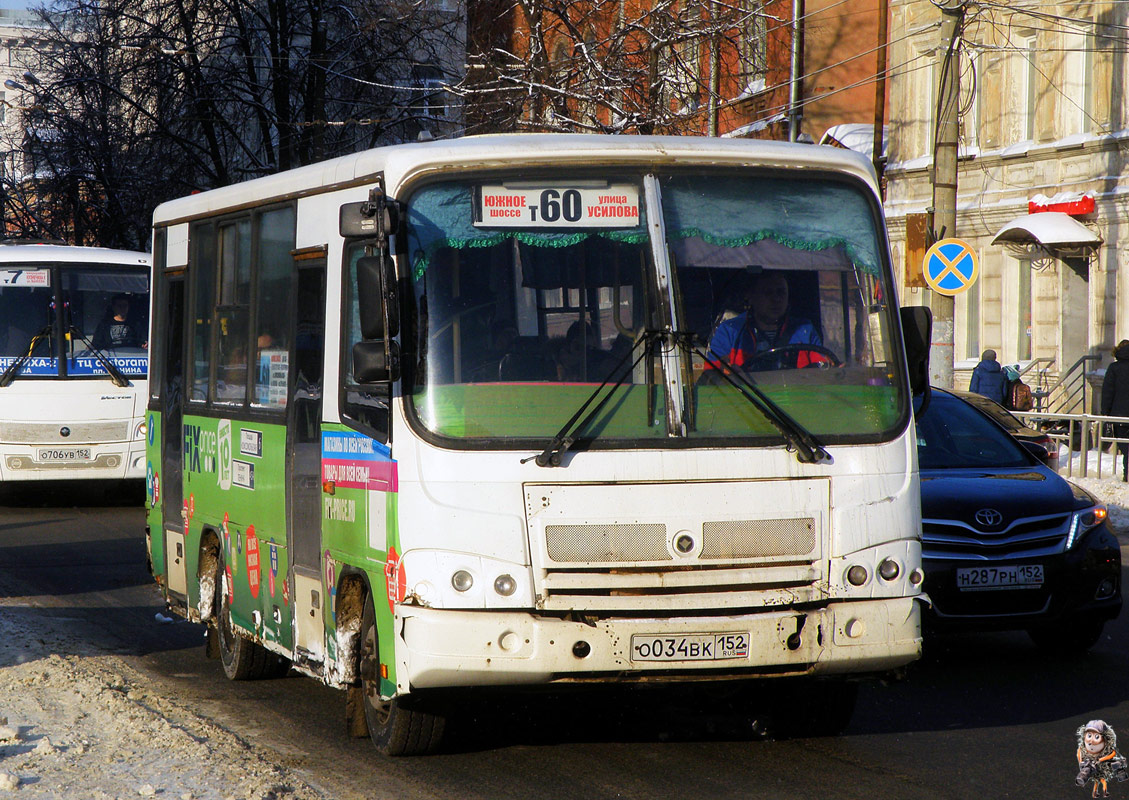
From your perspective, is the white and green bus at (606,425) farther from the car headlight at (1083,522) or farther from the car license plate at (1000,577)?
the car headlight at (1083,522)

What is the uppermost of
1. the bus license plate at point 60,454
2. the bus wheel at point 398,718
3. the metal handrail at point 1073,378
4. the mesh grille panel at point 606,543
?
the metal handrail at point 1073,378

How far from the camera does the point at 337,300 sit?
22.6 feet

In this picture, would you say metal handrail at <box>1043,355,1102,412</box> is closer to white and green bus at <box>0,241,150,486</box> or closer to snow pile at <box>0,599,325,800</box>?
white and green bus at <box>0,241,150,486</box>

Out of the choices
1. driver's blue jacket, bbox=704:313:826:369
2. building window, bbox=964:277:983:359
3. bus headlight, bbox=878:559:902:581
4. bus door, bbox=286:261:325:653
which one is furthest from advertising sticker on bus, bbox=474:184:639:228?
building window, bbox=964:277:983:359

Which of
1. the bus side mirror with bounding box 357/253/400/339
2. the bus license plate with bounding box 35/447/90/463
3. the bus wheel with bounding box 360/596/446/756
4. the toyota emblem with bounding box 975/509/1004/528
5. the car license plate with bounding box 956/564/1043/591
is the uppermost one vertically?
the bus side mirror with bounding box 357/253/400/339

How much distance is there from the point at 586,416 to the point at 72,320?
539 inches

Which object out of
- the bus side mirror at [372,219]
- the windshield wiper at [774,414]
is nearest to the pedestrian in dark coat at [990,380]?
the windshield wiper at [774,414]

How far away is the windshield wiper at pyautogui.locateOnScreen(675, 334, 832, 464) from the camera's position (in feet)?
20.7

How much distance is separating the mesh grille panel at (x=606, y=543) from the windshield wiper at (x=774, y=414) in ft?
2.08

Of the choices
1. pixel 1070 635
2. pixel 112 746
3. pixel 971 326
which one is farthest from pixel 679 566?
pixel 971 326

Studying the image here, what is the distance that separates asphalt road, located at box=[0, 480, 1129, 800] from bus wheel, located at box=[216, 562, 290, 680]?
8cm

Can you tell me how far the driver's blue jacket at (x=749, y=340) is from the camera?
6.37 m

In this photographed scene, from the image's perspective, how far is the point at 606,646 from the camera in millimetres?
6035

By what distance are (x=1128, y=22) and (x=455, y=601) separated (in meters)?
23.3
